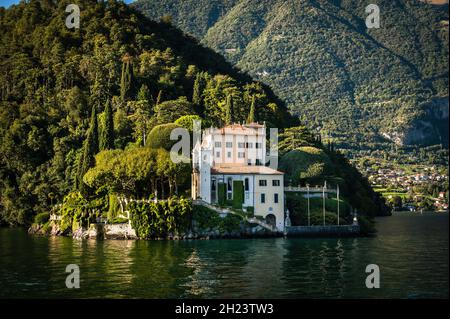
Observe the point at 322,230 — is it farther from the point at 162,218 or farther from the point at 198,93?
the point at 198,93

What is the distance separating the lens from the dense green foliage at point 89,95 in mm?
93619

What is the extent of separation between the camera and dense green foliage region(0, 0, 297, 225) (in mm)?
93619

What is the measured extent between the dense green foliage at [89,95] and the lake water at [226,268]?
16.3 m

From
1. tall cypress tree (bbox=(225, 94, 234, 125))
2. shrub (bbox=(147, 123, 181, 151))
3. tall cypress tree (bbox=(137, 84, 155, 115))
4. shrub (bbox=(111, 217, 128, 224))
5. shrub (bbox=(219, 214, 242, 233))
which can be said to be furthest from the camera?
tall cypress tree (bbox=(225, 94, 234, 125))

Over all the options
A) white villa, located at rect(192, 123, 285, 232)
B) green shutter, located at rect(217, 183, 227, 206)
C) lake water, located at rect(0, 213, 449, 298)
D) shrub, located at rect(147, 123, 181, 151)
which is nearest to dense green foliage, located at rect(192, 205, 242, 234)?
white villa, located at rect(192, 123, 285, 232)

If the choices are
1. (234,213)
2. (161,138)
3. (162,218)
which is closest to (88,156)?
(161,138)

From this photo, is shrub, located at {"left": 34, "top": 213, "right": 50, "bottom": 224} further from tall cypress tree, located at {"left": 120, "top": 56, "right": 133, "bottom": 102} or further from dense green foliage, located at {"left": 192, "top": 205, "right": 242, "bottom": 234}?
tall cypress tree, located at {"left": 120, "top": 56, "right": 133, "bottom": 102}

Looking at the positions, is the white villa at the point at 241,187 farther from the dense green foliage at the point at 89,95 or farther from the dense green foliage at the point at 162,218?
the dense green foliage at the point at 162,218

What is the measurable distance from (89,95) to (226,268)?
6876 centimetres

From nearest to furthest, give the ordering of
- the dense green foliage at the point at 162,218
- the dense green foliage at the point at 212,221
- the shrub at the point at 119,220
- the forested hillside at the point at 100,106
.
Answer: the dense green foliage at the point at 162,218 → the dense green foliage at the point at 212,221 → the shrub at the point at 119,220 → the forested hillside at the point at 100,106

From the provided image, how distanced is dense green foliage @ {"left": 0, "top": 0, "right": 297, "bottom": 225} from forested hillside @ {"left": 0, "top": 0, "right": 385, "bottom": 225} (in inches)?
6.9

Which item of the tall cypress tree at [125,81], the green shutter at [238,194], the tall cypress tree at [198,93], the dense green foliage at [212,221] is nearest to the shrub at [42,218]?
the dense green foliage at [212,221]
